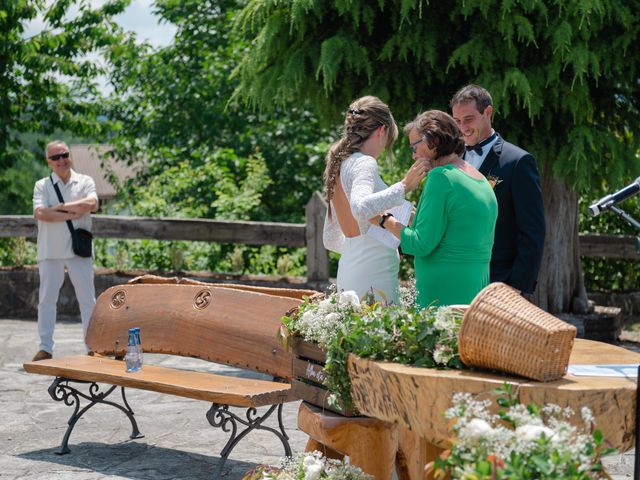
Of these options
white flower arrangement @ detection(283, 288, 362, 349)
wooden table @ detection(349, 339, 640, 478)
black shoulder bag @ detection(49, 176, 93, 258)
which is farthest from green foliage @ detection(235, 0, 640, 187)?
wooden table @ detection(349, 339, 640, 478)

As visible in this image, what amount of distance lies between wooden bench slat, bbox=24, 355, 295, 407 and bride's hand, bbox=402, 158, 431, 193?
1262mm

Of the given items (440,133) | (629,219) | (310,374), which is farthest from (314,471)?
(629,219)

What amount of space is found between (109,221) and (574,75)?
231 inches

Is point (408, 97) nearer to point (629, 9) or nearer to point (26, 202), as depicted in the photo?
point (629, 9)

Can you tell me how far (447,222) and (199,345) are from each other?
7.53ft

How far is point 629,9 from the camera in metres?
8.67

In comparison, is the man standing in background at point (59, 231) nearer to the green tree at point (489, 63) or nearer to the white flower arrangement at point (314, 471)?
the green tree at point (489, 63)

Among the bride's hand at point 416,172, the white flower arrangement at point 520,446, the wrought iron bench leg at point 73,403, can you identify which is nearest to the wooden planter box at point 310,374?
the bride's hand at point 416,172

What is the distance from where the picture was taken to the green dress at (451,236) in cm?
457

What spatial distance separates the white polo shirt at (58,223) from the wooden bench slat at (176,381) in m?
2.47

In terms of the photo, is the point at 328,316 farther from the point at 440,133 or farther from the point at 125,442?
the point at 125,442

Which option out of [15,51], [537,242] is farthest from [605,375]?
[15,51]

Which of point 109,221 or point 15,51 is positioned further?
point 15,51

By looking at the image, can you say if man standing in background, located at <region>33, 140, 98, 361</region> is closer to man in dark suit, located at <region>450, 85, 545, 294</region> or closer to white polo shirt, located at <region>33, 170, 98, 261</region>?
white polo shirt, located at <region>33, 170, 98, 261</region>
